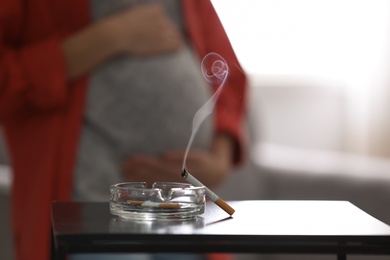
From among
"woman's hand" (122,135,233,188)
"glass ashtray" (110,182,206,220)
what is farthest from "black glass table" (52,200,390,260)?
"woman's hand" (122,135,233,188)

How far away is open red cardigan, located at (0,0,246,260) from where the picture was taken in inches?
48.7

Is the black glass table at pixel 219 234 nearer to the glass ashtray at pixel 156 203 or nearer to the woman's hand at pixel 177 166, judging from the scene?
the glass ashtray at pixel 156 203

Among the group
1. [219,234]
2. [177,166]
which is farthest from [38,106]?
[219,234]

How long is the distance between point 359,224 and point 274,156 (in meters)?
1.91

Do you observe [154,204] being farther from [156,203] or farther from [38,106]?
[38,106]

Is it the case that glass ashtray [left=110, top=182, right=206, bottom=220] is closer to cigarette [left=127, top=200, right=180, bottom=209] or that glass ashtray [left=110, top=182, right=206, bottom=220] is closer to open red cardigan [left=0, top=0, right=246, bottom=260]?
cigarette [left=127, top=200, right=180, bottom=209]

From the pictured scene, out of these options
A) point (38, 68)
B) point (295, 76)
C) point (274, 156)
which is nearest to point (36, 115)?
point (38, 68)

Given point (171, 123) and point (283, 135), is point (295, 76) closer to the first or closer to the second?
point (283, 135)

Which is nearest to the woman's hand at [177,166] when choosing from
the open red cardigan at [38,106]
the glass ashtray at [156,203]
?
the open red cardigan at [38,106]

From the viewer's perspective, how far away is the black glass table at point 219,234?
746 millimetres

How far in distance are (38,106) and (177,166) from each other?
212mm

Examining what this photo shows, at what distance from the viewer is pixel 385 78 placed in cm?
366

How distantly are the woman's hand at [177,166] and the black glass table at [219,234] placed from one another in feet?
1.18

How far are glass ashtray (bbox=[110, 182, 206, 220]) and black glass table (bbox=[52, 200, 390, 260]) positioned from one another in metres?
0.01
